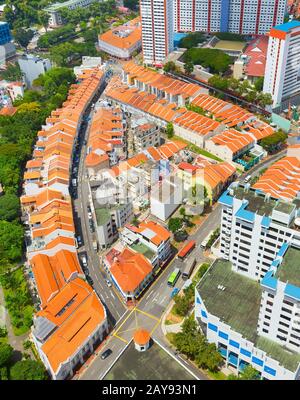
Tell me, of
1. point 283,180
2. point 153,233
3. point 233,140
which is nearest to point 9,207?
point 153,233

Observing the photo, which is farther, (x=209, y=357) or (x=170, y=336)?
(x=170, y=336)

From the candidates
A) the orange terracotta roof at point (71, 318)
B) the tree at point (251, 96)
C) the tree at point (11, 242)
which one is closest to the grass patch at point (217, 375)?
the orange terracotta roof at point (71, 318)

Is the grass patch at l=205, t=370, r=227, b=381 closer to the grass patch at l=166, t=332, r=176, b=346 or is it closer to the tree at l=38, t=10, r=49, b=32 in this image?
the grass patch at l=166, t=332, r=176, b=346

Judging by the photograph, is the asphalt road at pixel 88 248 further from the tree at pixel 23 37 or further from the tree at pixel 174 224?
the tree at pixel 23 37

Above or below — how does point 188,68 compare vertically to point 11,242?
above

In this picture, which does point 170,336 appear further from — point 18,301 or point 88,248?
point 88,248

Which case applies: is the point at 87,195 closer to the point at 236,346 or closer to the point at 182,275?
the point at 182,275
